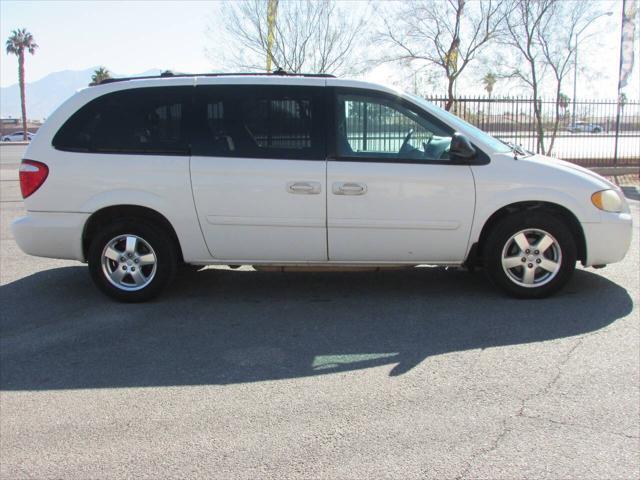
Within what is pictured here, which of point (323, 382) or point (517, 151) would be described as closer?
point (323, 382)

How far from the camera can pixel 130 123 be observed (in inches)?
216

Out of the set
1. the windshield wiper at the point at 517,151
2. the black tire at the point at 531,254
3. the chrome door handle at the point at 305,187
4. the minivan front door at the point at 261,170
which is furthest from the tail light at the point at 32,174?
the windshield wiper at the point at 517,151

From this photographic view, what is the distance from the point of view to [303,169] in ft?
17.4

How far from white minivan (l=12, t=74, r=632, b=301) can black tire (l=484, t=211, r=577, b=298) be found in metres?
0.01

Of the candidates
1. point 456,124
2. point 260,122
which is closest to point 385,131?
point 456,124

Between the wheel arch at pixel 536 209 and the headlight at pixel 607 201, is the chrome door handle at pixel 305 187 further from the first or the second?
the headlight at pixel 607 201

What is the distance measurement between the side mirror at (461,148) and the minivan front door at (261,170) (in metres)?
1.11

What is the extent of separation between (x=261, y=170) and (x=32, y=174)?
2.03m

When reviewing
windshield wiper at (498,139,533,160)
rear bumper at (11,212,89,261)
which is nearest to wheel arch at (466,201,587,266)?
windshield wiper at (498,139,533,160)

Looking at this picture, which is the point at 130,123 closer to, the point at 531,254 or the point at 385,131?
the point at 385,131

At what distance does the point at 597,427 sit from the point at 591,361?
97 centimetres

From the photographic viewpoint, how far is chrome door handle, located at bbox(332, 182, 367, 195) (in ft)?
17.3

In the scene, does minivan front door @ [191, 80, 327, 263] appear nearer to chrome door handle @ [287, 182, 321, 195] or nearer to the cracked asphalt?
chrome door handle @ [287, 182, 321, 195]

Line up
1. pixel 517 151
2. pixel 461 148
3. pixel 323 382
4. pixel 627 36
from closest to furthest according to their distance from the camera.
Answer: pixel 323 382, pixel 461 148, pixel 517 151, pixel 627 36
